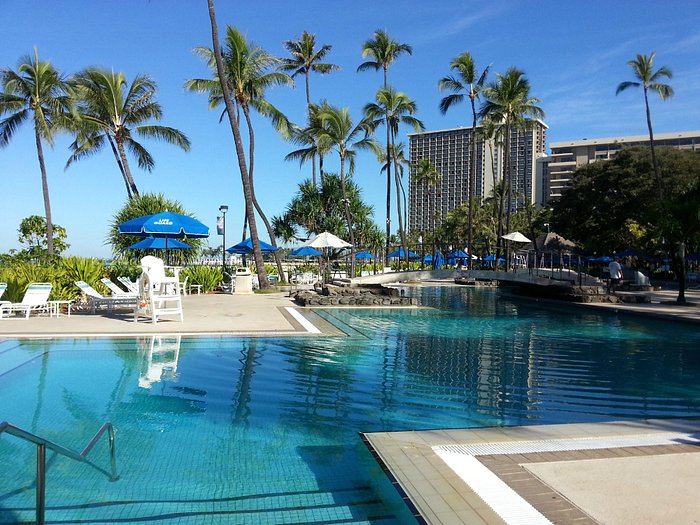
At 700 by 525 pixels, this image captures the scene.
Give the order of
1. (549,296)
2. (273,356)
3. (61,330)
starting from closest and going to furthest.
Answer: (273,356), (61,330), (549,296)

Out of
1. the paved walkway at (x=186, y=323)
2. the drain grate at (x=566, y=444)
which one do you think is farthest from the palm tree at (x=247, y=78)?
the drain grate at (x=566, y=444)

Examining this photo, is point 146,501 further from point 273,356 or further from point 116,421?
point 273,356

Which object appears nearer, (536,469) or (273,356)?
(536,469)

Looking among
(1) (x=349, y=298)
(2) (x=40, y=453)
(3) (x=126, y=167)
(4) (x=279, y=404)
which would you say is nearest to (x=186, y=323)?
(4) (x=279, y=404)

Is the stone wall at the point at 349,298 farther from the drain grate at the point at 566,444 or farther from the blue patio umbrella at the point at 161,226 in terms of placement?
the drain grate at the point at 566,444

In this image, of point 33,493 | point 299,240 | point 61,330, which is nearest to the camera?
point 33,493

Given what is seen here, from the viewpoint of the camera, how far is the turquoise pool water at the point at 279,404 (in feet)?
11.6

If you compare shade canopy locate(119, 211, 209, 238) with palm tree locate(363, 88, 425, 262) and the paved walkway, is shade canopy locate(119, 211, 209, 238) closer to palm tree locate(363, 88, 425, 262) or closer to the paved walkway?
the paved walkway

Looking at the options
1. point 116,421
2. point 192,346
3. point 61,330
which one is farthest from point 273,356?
point 61,330

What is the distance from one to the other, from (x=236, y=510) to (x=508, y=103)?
3139 cm

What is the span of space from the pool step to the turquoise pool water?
0.04 ft

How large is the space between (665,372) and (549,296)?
543 inches

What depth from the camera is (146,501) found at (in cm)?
350

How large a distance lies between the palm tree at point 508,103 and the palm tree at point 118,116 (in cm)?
1779
